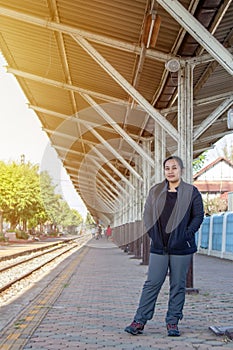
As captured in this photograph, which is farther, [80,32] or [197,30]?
[80,32]

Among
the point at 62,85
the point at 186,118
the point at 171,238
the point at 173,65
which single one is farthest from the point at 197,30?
the point at 62,85

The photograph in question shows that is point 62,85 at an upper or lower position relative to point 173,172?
upper

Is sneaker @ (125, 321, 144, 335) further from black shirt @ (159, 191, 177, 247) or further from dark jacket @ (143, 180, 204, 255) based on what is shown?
black shirt @ (159, 191, 177, 247)

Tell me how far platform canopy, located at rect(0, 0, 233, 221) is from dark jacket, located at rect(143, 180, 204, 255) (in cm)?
173

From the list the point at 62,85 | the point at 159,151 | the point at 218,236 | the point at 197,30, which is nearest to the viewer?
the point at 197,30

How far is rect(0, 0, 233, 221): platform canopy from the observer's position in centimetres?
961

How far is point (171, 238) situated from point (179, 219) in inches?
8.5

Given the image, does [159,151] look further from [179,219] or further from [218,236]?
[179,219]

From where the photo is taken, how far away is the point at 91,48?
1220 centimetres

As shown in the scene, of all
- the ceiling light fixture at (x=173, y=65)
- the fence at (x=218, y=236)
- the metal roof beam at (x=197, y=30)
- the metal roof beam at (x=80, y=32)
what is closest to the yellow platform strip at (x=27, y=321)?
the metal roof beam at (x=197, y=30)

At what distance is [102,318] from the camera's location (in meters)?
7.53

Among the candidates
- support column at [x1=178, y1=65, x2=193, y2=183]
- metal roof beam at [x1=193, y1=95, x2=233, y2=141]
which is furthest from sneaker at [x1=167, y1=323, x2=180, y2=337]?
metal roof beam at [x1=193, y1=95, x2=233, y2=141]

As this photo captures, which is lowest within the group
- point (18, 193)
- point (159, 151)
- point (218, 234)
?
point (218, 234)

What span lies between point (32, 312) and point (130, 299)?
2.02 metres
